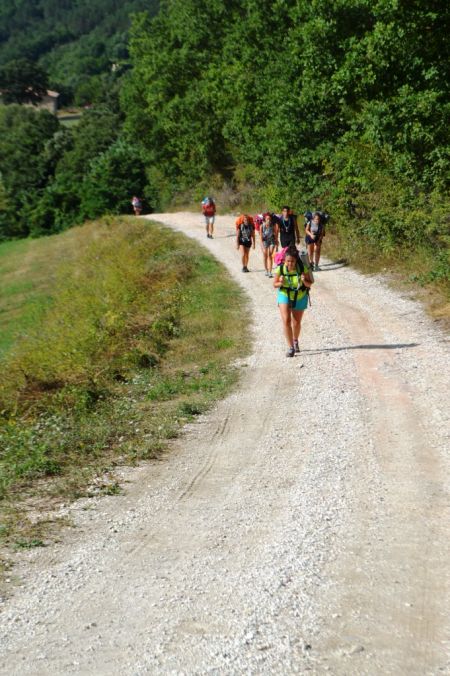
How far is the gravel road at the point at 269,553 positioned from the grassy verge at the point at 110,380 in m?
0.46

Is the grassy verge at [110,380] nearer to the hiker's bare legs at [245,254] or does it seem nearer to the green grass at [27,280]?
the hiker's bare legs at [245,254]

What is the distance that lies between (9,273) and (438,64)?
98.5ft

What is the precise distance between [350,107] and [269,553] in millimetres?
18561

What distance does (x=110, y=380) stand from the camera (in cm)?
1258

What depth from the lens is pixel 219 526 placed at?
21.8 ft

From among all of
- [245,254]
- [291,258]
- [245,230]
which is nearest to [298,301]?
[291,258]

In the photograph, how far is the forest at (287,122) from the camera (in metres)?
18.0

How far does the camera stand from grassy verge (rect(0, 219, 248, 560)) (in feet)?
26.8

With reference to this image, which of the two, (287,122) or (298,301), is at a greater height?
(287,122)

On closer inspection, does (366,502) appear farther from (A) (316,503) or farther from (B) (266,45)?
(B) (266,45)

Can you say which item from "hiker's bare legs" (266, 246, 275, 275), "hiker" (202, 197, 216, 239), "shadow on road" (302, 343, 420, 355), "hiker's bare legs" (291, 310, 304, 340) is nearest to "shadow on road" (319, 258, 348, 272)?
"hiker's bare legs" (266, 246, 275, 275)

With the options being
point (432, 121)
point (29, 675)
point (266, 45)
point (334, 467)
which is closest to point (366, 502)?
point (334, 467)

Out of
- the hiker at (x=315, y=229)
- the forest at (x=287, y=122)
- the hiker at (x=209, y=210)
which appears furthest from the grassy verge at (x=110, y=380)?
the hiker at (x=209, y=210)

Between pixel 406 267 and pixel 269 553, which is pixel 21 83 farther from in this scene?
pixel 269 553
